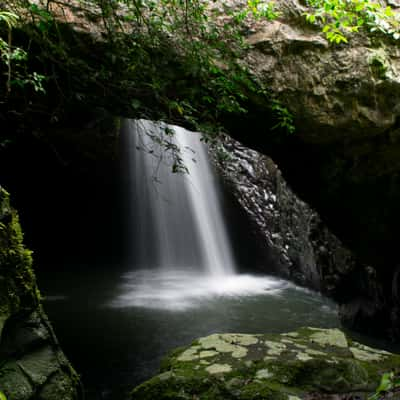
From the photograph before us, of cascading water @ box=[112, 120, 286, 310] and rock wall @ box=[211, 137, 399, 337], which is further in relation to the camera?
cascading water @ box=[112, 120, 286, 310]

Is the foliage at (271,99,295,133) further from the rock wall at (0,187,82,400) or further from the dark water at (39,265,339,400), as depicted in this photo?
the dark water at (39,265,339,400)

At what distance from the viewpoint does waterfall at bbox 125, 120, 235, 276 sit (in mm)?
13289

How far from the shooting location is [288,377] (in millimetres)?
2949

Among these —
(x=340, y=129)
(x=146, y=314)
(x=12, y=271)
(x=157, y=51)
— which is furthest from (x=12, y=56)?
(x=146, y=314)

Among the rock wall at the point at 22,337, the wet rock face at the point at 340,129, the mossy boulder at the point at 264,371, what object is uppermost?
the wet rock face at the point at 340,129

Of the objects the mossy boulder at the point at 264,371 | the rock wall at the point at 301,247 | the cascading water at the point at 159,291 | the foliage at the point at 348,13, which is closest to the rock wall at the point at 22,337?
the mossy boulder at the point at 264,371

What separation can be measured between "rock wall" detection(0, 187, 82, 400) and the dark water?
65.6 inches

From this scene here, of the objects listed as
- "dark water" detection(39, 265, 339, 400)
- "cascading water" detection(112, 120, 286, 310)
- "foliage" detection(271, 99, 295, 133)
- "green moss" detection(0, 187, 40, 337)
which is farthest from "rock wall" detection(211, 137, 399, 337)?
"green moss" detection(0, 187, 40, 337)

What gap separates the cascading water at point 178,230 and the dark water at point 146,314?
0.13 metres

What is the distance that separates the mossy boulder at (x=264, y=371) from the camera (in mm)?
2809

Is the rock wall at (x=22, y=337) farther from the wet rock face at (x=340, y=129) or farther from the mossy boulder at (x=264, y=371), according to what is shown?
the wet rock face at (x=340, y=129)

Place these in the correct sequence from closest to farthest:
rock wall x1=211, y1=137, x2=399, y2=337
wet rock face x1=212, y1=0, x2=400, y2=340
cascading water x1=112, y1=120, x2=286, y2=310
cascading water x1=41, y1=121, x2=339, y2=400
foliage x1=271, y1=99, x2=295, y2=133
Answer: foliage x1=271, y1=99, x2=295, y2=133
wet rock face x1=212, y1=0, x2=400, y2=340
cascading water x1=41, y1=121, x2=339, y2=400
rock wall x1=211, y1=137, x2=399, y2=337
cascading water x1=112, y1=120, x2=286, y2=310

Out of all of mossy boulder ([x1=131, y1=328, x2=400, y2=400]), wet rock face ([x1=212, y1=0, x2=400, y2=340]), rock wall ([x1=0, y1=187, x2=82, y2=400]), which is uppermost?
wet rock face ([x1=212, y1=0, x2=400, y2=340])

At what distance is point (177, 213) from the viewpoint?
1523 centimetres
